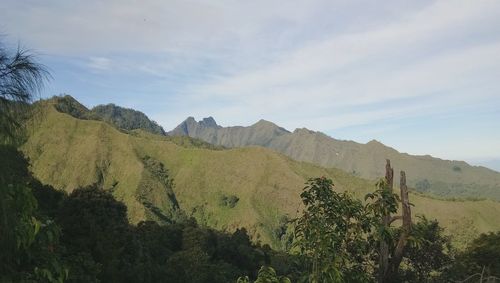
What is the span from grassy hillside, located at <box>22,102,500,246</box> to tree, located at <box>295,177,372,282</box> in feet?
439

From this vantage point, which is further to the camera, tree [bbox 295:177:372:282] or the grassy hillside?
the grassy hillside

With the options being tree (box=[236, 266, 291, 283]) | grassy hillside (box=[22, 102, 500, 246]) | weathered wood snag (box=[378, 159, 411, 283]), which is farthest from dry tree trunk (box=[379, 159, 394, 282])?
grassy hillside (box=[22, 102, 500, 246])

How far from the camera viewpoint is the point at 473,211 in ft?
541

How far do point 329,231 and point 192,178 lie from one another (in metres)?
167

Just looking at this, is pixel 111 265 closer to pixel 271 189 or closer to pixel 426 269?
pixel 426 269

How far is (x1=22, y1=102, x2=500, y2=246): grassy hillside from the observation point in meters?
150

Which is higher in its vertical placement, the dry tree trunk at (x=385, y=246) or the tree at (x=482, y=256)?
the dry tree trunk at (x=385, y=246)

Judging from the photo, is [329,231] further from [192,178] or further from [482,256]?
[192,178]

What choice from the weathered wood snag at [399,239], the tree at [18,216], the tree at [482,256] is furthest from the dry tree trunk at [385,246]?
the tree at [482,256]

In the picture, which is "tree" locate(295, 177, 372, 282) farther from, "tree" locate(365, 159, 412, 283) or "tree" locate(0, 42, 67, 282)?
"tree" locate(0, 42, 67, 282)

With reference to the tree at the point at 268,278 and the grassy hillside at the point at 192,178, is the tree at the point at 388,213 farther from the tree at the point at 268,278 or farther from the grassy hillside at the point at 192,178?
the grassy hillside at the point at 192,178

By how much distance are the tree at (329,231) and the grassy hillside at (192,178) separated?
5272 inches

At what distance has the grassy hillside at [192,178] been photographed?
150 m

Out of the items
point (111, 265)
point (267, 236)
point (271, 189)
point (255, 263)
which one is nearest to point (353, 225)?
point (111, 265)
